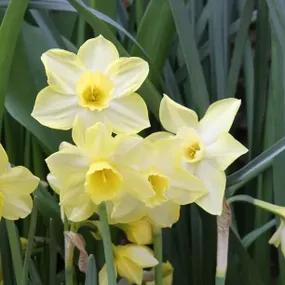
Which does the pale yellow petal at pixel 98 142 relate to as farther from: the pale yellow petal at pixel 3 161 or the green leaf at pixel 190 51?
the green leaf at pixel 190 51

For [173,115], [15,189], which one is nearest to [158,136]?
[173,115]

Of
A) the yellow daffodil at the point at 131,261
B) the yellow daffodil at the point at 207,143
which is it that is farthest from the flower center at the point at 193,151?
the yellow daffodil at the point at 131,261

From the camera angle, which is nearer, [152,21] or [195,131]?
[195,131]

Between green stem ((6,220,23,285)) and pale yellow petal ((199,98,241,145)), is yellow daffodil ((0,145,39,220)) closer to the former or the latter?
green stem ((6,220,23,285))

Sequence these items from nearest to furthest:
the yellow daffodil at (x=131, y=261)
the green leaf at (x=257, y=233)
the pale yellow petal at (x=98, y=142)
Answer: the pale yellow petal at (x=98, y=142) → the yellow daffodil at (x=131, y=261) → the green leaf at (x=257, y=233)

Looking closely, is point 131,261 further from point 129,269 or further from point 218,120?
point 218,120

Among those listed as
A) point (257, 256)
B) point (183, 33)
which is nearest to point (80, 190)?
point (183, 33)

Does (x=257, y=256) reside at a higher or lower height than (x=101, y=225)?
lower

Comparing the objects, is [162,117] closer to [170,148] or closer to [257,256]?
[170,148]
